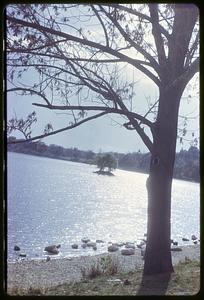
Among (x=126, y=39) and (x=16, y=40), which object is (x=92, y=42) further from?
(x=16, y=40)

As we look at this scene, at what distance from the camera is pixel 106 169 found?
12.0ft

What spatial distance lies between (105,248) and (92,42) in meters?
3.88

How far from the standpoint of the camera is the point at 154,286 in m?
3.28

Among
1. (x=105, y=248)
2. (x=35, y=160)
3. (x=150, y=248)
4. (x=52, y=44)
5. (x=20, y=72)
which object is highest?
(x=52, y=44)

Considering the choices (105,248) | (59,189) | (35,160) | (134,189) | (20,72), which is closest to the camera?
(20,72)

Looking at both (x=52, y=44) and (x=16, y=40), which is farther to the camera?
(x=52, y=44)

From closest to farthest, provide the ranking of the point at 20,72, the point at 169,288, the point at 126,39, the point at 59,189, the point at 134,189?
the point at 169,288 < the point at 20,72 < the point at 126,39 < the point at 134,189 < the point at 59,189

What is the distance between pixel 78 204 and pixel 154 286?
13.9 feet

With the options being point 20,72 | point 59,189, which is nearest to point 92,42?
point 20,72

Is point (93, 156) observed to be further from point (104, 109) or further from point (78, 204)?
point (78, 204)

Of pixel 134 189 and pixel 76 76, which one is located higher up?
pixel 76 76

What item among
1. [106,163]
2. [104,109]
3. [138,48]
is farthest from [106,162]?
[138,48]

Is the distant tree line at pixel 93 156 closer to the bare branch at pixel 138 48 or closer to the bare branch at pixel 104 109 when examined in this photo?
the bare branch at pixel 104 109

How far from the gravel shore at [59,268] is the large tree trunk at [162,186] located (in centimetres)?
30
